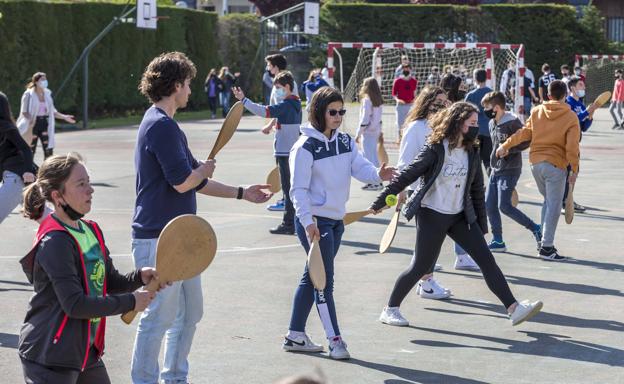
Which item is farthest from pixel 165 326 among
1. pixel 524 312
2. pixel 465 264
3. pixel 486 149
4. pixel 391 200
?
pixel 486 149

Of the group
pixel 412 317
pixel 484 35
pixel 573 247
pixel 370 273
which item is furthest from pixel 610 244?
pixel 484 35

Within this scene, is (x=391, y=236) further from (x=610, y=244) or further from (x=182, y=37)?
(x=182, y=37)

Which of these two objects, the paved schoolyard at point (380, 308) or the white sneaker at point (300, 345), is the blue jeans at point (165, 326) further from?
the white sneaker at point (300, 345)

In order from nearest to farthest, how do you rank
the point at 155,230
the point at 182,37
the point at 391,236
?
the point at 155,230 → the point at 391,236 → the point at 182,37

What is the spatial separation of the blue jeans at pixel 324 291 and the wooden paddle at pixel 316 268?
281 mm

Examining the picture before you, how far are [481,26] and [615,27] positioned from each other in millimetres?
14233

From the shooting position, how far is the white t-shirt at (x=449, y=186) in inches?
328

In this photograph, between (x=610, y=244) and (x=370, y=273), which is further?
(x=610, y=244)

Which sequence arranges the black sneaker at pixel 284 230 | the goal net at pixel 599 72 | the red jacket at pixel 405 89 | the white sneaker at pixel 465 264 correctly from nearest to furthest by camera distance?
the white sneaker at pixel 465 264 → the black sneaker at pixel 284 230 → the red jacket at pixel 405 89 → the goal net at pixel 599 72

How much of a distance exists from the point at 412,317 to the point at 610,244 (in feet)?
14.3

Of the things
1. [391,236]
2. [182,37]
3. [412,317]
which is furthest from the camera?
[182,37]

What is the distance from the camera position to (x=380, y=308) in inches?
358

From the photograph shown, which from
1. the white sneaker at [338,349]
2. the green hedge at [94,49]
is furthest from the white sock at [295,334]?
the green hedge at [94,49]

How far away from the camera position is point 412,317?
28.9 feet
